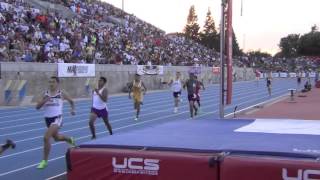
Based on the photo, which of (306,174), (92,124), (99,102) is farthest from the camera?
(99,102)

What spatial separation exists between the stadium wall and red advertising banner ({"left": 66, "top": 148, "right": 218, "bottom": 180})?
18944 mm

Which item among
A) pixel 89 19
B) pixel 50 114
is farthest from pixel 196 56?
pixel 50 114

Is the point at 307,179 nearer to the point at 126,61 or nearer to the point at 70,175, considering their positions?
the point at 70,175

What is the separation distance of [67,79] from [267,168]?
24730 mm

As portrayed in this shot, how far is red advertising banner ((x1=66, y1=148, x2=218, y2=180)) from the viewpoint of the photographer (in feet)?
18.3

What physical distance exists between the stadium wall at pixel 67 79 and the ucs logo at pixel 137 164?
1928 cm

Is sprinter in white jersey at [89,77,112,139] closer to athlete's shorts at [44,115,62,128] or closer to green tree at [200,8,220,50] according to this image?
athlete's shorts at [44,115,62,128]

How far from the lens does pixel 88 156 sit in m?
6.09

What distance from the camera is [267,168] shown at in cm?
521

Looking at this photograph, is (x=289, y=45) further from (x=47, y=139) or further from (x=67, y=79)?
(x=47, y=139)

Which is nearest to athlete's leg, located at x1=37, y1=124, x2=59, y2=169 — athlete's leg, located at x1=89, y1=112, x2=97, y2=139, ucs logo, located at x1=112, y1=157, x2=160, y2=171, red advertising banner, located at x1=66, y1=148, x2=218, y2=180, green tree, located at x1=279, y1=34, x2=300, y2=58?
athlete's leg, located at x1=89, y1=112, x2=97, y2=139

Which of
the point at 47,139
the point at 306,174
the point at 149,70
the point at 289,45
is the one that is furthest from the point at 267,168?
the point at 289,45

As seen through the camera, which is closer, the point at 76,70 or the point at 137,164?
the point at 137,164

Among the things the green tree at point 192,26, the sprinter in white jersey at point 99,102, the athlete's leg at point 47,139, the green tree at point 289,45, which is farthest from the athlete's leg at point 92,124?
the green tree at point 192,26
